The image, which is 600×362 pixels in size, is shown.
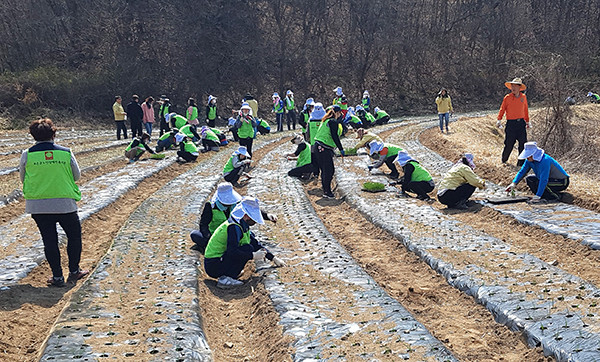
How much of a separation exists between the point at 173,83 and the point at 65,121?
26.6 ft

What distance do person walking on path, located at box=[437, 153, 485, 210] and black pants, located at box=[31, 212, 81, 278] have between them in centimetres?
627

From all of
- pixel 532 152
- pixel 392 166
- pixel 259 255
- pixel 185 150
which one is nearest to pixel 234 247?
pixel 259 255

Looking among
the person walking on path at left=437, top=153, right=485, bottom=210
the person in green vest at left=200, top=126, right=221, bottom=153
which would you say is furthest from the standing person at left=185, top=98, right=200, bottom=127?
the person walking on path at left=437, top=153, right=485, bottom=210

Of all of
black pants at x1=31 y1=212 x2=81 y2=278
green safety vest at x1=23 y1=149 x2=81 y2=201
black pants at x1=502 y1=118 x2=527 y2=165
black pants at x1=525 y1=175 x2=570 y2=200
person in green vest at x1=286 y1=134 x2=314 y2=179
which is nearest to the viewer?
green safety vest at x1=23 y1=149 x2=81 y2=201

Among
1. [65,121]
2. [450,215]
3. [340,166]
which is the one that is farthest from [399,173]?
[65,121]

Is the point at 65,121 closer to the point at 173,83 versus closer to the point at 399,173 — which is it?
the point at 173,83

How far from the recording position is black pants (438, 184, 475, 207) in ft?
32.8

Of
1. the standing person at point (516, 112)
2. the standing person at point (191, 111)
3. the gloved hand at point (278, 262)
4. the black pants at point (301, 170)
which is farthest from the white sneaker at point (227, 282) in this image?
the standing person at point (191, 111)

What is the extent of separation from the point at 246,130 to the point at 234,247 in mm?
8533

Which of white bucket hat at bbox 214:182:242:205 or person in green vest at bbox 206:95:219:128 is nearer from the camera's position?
white bucket hat at bbox 214:182:242:205

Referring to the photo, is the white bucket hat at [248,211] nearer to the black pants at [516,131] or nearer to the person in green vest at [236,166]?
the person in green vest at [236,166]

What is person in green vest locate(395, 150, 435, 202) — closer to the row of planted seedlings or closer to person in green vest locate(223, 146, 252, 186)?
the row of planted seedlings

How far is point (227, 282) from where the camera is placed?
22.4ft

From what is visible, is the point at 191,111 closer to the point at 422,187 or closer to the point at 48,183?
the point at 422,187
